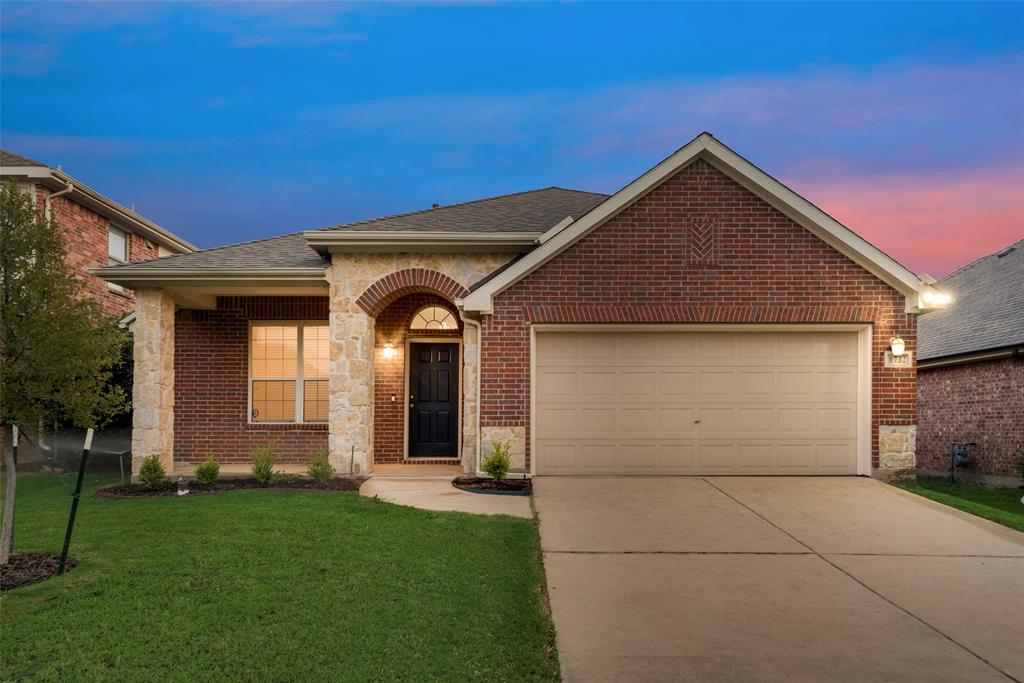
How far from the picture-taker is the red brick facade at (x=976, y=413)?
13594mm

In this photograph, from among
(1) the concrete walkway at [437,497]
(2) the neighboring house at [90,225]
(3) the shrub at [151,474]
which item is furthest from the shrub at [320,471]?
(2) the neighboring house at [90,225]

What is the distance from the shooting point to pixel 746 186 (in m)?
10.9

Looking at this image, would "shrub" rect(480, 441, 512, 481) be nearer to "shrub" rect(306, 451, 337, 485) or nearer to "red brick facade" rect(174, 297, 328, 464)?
"shrub" rect(306, 451, 337, 485)

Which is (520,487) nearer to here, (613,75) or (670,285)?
(670,285)

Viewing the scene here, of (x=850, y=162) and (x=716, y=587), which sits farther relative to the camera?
(x=850, y=162)

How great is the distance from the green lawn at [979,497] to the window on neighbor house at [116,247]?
59.9 feet

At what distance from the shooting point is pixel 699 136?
35.4ft

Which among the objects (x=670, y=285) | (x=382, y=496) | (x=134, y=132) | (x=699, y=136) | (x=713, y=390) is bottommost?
(x=382, y=496)

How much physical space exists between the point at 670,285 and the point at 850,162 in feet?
32.7

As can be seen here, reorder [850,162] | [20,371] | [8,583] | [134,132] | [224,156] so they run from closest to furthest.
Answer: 1. [8,583]
2. [20,371]
3. [850,162]
4. [134,132]
5. [224,156]

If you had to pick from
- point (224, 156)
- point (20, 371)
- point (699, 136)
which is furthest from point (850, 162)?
point (224, 156)

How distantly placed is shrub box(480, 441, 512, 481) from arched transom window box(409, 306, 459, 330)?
347cm

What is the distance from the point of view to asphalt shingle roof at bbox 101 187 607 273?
39.5ft

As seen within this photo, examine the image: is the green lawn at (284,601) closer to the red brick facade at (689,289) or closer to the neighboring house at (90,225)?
the red brick facade at (689,289)
